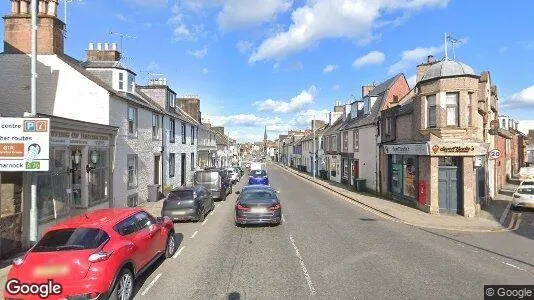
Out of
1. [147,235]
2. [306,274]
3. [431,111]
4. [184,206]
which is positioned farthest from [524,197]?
[147,235]

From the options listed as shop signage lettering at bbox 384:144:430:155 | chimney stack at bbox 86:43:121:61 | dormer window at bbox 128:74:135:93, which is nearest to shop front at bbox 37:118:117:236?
dormer window at bbox 128:74:135:93

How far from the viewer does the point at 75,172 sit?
49.1ft

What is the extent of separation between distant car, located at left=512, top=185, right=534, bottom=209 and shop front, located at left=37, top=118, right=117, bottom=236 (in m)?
21.1

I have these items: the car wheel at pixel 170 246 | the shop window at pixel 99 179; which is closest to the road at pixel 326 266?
the car wheel at pixel 170 246

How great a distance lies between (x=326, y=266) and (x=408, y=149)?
13833mm

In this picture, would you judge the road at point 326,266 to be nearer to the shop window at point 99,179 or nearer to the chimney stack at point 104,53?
the shop window at point 99,179

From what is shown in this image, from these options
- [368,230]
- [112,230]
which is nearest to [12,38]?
[112,230]

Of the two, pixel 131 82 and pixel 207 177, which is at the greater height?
pixel 131 82

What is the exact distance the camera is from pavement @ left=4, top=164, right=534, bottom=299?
7926 mm

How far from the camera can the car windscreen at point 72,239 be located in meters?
6.93

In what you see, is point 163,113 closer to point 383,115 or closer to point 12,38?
point 12,38

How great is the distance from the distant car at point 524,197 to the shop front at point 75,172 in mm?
21098

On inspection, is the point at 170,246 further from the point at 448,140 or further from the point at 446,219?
the point at 448,140

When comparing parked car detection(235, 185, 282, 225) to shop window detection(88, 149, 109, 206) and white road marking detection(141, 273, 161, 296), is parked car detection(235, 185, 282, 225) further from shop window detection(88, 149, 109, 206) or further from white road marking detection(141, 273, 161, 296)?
shop window detection(88, 149, 109, 206)
